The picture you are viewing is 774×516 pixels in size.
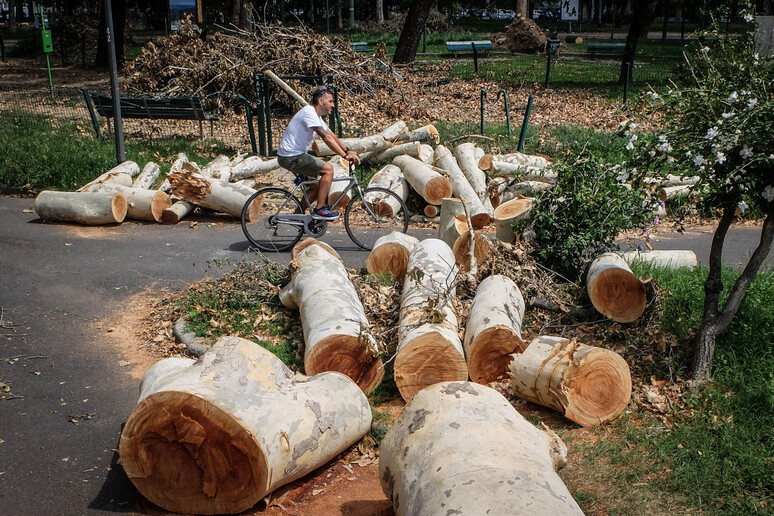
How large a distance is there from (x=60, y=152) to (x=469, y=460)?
12.0 metres

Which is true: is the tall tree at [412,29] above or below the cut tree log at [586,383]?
above

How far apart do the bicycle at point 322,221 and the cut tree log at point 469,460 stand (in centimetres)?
541

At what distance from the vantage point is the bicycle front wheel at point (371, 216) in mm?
9766

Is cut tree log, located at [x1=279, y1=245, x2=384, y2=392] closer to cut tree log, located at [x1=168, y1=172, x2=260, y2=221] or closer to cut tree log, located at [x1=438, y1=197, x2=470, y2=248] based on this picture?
cut tree log, located at [x1=438, y1=197, x2=470, y2=248]

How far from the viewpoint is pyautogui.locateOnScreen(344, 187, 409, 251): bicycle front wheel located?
9766 millimetres

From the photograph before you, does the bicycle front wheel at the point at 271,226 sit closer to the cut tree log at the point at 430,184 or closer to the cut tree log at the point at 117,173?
the cut tree log at the point at 430,184

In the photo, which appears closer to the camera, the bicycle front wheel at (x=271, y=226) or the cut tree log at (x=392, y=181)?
the bicycle front wheel at (x=271, y=226)

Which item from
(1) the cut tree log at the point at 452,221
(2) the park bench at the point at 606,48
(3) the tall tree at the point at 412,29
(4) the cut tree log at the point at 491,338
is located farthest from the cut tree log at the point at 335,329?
(2) the park bench at the point at 606,48

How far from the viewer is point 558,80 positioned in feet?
76.5

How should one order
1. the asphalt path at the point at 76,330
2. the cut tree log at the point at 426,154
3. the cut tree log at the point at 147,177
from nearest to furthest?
the asphalt path at the point at 76,330 → the cut tree log at the point at 147,177 → the cut tree log at the point at 426,154

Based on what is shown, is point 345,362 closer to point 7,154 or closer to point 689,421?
point 689,421

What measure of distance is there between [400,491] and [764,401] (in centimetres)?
302

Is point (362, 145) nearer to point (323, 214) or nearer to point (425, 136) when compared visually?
point (425, 136)

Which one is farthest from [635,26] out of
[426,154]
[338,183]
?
[338,183]
